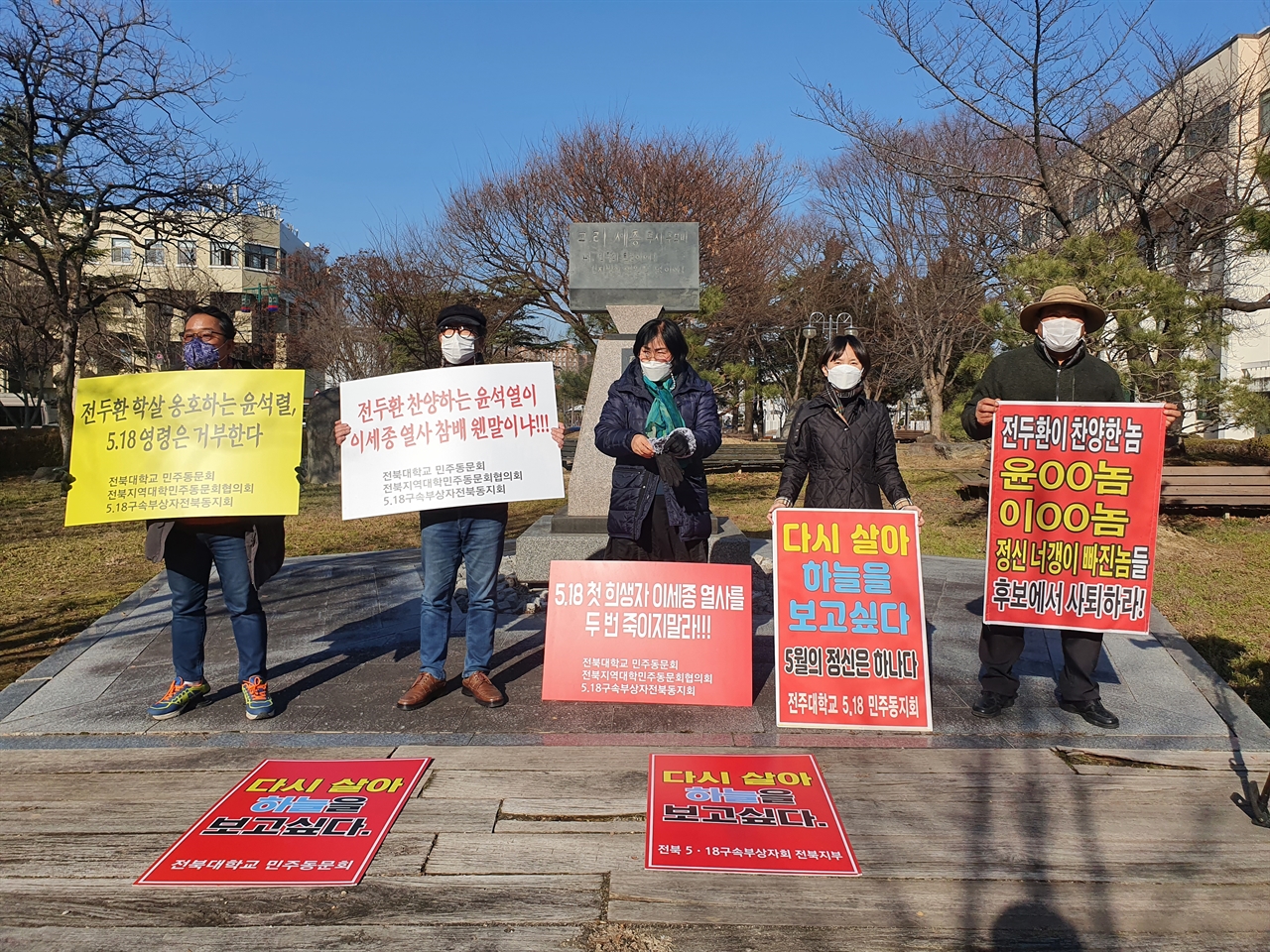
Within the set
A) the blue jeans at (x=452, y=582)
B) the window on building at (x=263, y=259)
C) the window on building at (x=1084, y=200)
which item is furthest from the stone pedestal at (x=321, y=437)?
the window on building at (x=263, y=259)

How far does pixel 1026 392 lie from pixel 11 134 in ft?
58.4

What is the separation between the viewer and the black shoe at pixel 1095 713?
3846 millimetres

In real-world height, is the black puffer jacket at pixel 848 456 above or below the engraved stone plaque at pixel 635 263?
below

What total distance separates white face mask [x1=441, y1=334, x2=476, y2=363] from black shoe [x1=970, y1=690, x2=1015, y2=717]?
2889mm

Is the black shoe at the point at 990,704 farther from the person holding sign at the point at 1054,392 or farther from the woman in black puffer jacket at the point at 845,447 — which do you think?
the woman in black puffer jacket at the point at 845,447

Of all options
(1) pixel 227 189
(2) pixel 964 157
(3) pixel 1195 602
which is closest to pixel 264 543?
(3) pixel 1195 602

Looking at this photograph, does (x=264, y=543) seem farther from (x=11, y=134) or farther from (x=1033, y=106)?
(x=11, y=134)

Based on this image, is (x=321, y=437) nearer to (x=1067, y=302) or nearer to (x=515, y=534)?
(x=515, y=534)

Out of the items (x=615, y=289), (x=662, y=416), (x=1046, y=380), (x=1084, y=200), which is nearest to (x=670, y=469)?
(x=662, y=416)

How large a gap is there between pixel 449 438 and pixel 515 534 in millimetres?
6262

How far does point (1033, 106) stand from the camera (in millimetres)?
9883

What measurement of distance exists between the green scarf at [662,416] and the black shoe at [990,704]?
1.87 metres

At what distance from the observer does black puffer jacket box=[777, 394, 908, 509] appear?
420 centimetres

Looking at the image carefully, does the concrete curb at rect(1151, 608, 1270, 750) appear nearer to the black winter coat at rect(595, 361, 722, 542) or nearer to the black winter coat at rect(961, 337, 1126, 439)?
the black winter coat at rect(961, 337, 1126, 439)
